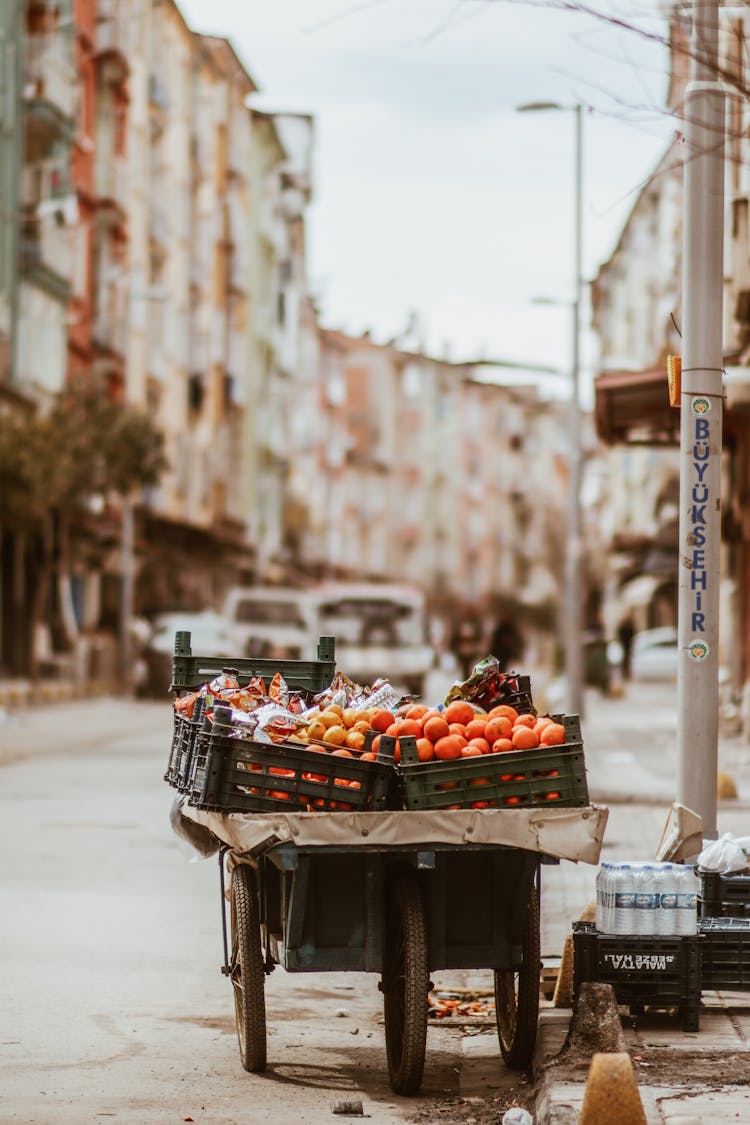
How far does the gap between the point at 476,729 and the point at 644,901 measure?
86cm

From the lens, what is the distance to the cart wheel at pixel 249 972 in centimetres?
753

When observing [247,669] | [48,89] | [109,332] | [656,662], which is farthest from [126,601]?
[247,669]

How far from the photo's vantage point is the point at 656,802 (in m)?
18.2

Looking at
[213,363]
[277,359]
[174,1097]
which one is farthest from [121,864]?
→ [277,359]

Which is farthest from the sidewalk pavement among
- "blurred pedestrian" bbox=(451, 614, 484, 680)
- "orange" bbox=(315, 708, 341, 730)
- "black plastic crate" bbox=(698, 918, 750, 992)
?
"blurred pedestrian" bbox=(451, 614, 484, 680)

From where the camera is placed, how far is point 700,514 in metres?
9.13

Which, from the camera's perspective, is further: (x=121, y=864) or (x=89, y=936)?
(x=121, y=864)

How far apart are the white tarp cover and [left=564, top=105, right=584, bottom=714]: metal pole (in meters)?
25.6

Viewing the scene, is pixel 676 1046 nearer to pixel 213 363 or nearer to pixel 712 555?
pixel 712 555

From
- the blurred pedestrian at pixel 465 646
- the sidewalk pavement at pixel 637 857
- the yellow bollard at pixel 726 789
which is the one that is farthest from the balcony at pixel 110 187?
the yellow bollard at pixel 726 789

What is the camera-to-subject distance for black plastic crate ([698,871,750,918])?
8.06 meters

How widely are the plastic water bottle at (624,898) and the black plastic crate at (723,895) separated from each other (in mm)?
556

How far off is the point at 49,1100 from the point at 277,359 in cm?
8153

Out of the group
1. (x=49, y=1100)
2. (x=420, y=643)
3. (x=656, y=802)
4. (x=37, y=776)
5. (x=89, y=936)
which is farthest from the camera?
(x=420, y=643)
